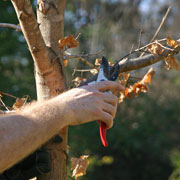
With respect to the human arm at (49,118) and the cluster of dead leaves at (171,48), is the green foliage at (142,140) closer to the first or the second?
the cluster of dead leaves at (171,48)

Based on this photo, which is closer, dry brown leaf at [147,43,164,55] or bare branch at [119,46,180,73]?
dry brown leaf at [147,43,164,55]

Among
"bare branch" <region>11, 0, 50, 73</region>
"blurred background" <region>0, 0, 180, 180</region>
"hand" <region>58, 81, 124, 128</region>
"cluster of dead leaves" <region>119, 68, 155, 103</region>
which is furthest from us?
"blurred background" <region>0, 0, 180, 180</region>

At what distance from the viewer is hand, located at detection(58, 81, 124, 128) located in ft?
4.41

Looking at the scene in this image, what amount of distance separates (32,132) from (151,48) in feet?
3.31

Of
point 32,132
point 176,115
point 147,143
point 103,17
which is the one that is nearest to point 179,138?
point 176,115

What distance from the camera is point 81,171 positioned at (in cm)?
191

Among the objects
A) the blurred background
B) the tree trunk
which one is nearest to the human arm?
the tree trunk

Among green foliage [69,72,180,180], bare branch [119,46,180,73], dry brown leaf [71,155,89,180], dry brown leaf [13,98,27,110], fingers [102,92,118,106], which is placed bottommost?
green foliage [69,72,180,180]

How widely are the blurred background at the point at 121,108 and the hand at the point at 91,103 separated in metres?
5.65

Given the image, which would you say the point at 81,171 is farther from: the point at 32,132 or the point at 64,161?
the point at 32,132

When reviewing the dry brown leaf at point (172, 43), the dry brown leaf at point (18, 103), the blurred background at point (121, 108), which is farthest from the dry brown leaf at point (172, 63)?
the blurred background at point (121, 108)

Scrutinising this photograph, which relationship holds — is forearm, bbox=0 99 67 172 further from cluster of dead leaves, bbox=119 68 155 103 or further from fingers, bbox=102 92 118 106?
cluster of dead leaves, bbox=119 68 155 103

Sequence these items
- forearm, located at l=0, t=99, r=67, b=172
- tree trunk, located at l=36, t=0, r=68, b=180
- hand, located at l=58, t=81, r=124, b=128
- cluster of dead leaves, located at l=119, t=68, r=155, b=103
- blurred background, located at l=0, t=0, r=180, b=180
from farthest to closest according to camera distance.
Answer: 1. blurred background, located at l=0, t=0, r=180, b=180
2. cluster of dead leaves, located at l=119, t=68, r=155, b=103
3. tree trunk, located at l=36, t=0, r=68, b=180
4. hand, located at l=58, t=81, r=124, b=128
5. forearm, located at l=0, t=99, r=67, b=172

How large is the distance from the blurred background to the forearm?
5725 mm
